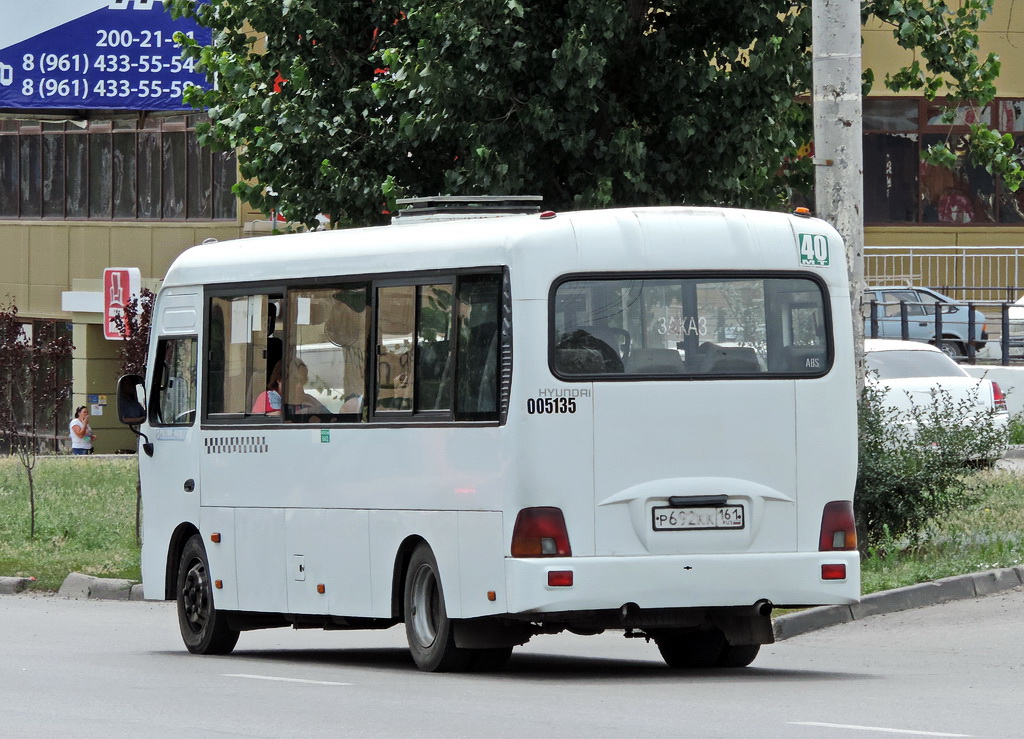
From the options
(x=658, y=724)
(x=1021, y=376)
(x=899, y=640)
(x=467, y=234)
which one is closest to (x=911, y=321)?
(x=1021, y=376)

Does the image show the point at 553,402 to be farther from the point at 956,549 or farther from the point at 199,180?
the point at 199,180

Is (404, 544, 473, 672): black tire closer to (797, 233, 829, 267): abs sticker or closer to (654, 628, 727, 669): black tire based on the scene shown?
(654, 628, 727, 669): black tire

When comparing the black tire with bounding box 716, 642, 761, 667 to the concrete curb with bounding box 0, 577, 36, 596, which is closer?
the black tire with bounding box 716, 642, 761, 667

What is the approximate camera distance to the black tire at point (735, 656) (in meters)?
12.2

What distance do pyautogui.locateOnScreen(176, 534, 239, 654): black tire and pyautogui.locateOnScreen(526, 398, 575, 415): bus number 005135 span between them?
12.6 feet

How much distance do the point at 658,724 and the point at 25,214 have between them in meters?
42.8

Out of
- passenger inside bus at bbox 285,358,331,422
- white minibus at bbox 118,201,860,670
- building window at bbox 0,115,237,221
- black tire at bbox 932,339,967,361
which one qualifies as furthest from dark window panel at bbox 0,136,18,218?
white minibus at bbox 118,201,860,670

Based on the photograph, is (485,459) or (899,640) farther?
(899,640)

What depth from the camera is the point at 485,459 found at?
11.0 metres

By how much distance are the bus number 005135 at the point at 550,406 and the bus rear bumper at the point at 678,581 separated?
79cm

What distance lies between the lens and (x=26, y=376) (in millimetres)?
45906

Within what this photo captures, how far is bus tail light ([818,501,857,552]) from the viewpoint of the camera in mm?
11273

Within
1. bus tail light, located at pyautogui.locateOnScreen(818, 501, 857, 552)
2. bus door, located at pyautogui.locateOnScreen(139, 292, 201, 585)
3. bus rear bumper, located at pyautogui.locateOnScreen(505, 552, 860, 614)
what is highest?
bus door, located at pyautogui.locateOnScreen(139, 292, 201, 585)

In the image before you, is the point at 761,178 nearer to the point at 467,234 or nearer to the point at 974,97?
the point at 974,97
